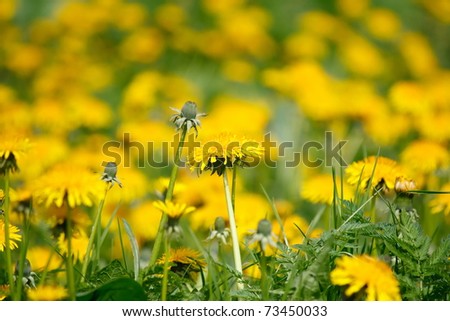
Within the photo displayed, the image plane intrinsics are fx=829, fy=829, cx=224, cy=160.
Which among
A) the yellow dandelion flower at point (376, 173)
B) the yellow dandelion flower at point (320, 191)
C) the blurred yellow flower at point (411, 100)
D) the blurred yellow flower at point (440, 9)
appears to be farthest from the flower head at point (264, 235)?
the blurred yellow flower at point (440, 9)

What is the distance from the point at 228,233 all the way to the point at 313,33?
4170 millimetres

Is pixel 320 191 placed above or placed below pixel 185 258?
above

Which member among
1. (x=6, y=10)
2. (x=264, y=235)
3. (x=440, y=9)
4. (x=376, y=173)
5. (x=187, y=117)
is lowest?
(x=264, y=235)

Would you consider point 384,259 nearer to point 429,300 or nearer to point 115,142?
point 429,300

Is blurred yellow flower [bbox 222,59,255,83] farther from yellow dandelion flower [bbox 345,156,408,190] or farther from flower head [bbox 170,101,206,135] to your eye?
flower head [bbox 170,101,206,135]

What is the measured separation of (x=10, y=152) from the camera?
1729 mm

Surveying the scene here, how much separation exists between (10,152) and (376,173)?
805mm

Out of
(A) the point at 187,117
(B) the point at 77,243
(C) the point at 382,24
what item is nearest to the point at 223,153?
(A) the point at 187,117

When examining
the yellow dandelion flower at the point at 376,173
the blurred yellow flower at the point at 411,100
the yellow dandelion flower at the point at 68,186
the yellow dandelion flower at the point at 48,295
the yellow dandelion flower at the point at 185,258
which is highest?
the blurred yellow flower at the point at 411,100

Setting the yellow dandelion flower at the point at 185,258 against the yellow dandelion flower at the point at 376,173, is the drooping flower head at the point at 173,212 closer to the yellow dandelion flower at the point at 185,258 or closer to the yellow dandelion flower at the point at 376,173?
the yellow dandelion flower at the point at 185,258

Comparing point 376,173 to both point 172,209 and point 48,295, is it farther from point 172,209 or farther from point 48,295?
point 48,295

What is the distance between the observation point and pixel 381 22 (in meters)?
6.04

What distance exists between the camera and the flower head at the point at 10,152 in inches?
67.9
